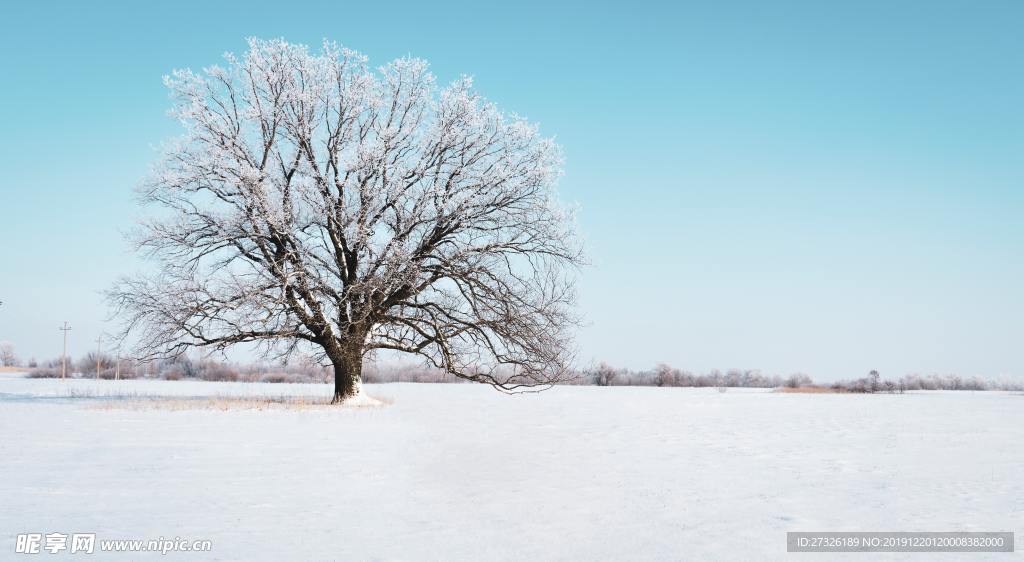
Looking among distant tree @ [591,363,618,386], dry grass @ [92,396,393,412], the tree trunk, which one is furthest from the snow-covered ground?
distant tree @ [591,363,618,386]

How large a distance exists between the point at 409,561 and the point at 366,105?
18.6m

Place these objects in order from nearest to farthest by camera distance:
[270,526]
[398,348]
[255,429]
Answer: [270,526] < [255,429] < [398,348]

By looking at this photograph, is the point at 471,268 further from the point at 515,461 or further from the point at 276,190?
the point at 515,461

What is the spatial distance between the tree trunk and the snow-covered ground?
6207 millimetres

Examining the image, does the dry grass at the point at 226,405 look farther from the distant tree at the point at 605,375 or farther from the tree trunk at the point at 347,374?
the distant tree at the point at 605,375

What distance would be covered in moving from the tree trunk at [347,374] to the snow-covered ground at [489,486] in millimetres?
6207

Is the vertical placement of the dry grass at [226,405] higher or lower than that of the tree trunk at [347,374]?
lower

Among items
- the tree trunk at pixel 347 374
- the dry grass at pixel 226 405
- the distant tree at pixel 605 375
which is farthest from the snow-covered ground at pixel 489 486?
the distant tree at pixel 605 375

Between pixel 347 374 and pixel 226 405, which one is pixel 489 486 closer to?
pixel 226 405

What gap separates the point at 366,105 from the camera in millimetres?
21984

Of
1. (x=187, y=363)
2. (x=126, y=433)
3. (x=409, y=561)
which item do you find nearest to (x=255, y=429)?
(x=126, y=433)

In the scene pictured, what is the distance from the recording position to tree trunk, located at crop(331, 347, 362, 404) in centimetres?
2203

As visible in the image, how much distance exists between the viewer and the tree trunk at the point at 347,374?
72.3 feet

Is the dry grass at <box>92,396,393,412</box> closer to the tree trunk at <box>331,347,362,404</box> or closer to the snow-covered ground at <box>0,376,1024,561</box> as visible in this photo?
the tree trunk at <box>331,347,362,404</box>
